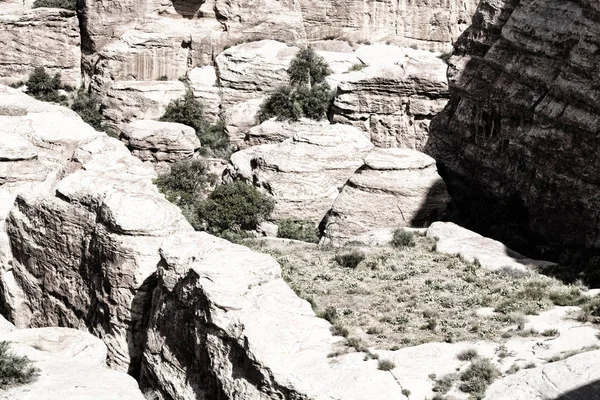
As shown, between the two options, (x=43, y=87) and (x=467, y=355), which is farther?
(x=43, y=87)

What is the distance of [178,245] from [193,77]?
20325 millimetres

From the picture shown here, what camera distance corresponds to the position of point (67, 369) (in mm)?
19734

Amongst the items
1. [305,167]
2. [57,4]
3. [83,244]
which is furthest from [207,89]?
[83,244]

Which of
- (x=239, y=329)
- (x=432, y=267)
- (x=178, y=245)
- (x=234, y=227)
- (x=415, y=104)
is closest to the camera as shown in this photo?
(x=239, y=329)

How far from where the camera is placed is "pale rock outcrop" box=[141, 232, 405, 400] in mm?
18109

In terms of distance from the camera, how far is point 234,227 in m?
30.9

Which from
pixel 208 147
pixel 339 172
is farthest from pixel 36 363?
pixel 208 147

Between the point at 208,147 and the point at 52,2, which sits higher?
the point at 52,2

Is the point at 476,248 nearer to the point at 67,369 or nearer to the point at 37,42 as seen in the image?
the point at 67,369

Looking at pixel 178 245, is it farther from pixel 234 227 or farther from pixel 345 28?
pixel 345 28

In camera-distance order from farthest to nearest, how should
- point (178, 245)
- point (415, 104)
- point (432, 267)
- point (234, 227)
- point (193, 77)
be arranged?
point (193, 77)
point (415, 104)
point (234, 227)
point (432, 267)
point (178, 245)

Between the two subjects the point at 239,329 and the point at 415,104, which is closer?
the point at 239,329

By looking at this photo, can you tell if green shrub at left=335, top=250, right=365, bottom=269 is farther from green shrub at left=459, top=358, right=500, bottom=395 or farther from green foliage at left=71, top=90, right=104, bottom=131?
green foliage at left=71, top=90, right=104, bottom=131

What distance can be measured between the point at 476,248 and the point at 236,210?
758 centimetres
